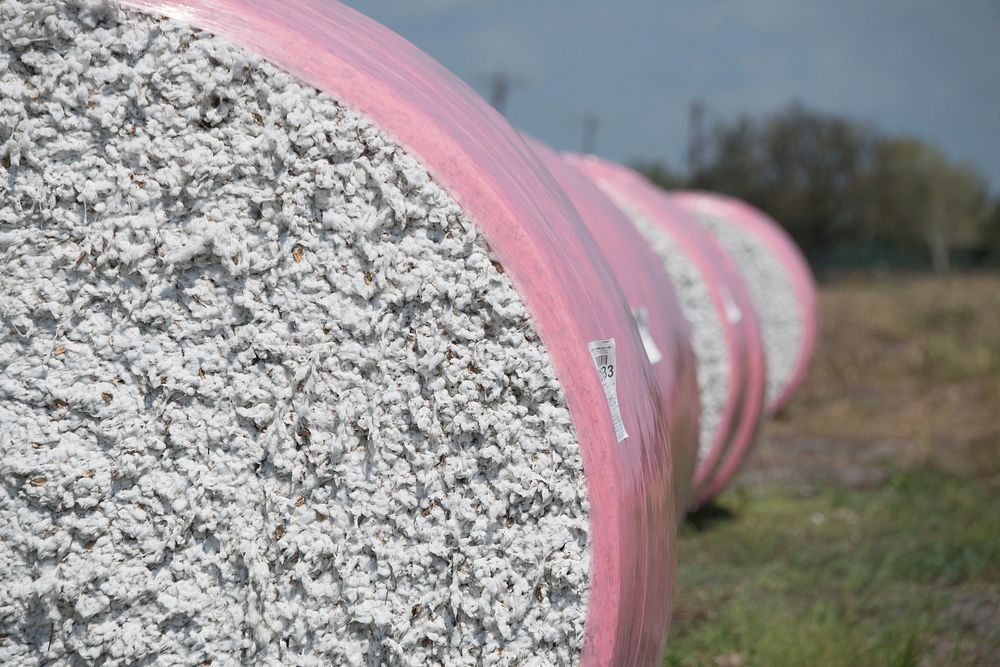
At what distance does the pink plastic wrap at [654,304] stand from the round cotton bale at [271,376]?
1.47m

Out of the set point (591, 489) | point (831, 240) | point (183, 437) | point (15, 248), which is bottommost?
point (591, 489)

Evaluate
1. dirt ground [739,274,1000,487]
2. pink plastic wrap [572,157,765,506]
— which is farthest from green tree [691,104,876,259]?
pink plastic wrap [572,157,765,506]

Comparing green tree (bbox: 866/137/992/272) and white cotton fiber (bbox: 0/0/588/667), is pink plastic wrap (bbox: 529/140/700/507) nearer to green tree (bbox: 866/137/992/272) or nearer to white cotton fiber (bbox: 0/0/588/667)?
white cotton fiber (bbox: 0/0/588/667)

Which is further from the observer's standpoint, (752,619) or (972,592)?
(972,592)

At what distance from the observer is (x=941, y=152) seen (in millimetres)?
60656

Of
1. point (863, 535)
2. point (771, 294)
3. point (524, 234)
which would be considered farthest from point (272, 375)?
point (771, 294)

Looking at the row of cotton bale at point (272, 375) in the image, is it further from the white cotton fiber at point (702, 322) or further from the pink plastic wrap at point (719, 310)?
the white cotton fiber at point (702, 322)

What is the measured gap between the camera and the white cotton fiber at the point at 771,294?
9.66 metres

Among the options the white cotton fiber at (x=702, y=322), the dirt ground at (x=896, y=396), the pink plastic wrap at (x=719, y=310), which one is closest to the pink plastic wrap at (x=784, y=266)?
the dirt ground at (x=896, y=396)

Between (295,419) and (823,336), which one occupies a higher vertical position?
(823,336)

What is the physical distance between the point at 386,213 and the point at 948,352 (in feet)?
38.2

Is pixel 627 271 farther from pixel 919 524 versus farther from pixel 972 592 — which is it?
pixel 919 524

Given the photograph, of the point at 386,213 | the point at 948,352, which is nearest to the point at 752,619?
the point at 386,213

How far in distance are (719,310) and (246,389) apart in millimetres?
3908
